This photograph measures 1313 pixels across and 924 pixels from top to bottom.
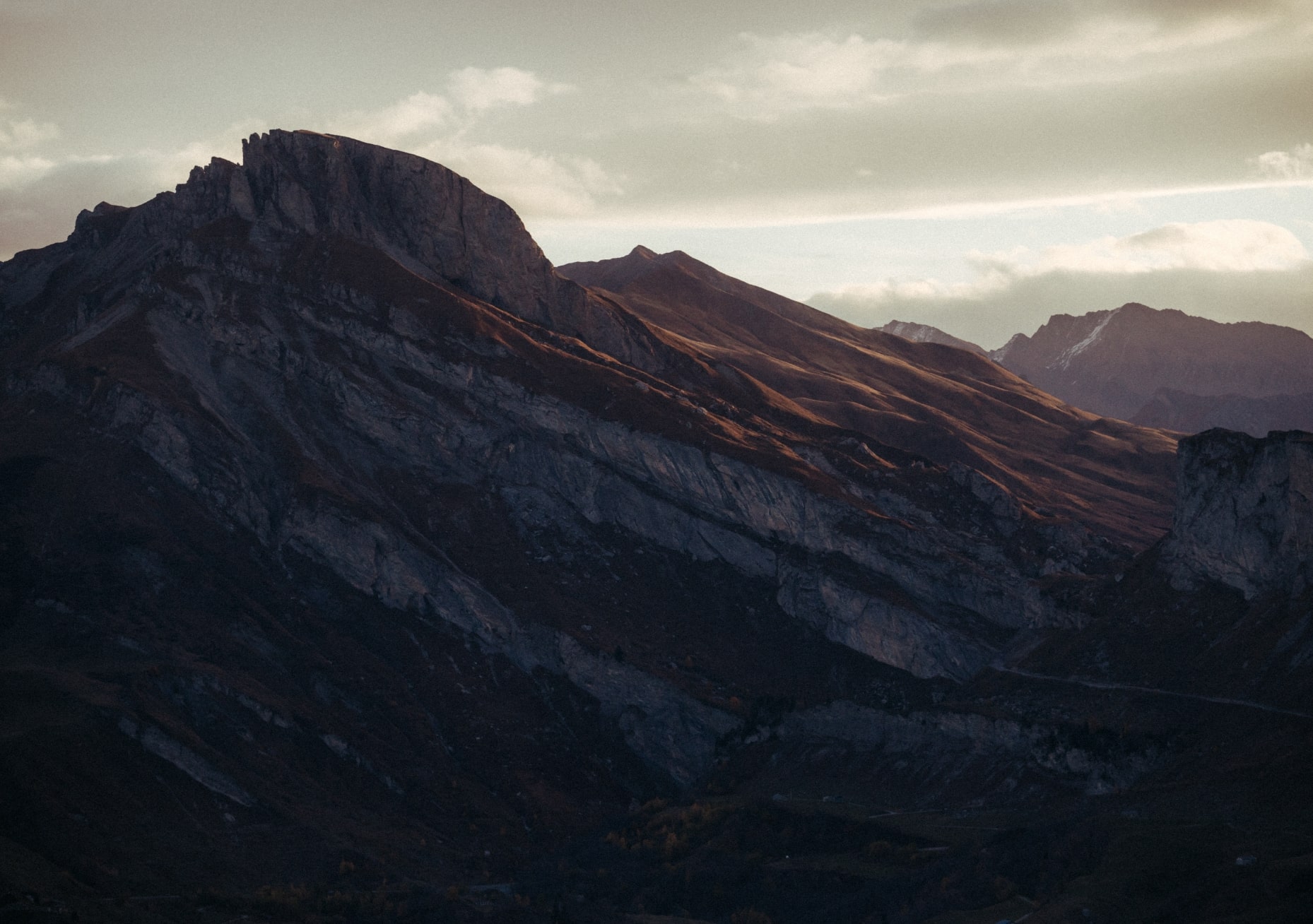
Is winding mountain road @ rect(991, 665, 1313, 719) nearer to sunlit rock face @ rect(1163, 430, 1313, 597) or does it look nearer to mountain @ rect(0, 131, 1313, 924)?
mountain @ rect(0, 131, 1313, 924)

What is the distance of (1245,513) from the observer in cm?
16075

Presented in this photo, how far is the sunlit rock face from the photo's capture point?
154 meters

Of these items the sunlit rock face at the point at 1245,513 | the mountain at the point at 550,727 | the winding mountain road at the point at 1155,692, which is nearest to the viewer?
the mountain at the point at 550,727

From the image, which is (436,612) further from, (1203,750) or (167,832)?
(1203,750)

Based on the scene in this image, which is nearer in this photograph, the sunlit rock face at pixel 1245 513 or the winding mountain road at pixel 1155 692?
the winding mountain road at pixel 1155 692

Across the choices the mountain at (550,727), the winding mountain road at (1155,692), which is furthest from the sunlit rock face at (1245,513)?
the winding mountain road at (1155,692)

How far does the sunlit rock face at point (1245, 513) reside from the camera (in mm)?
154000

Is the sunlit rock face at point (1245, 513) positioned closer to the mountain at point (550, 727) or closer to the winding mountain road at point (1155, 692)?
the mountain at point (550, 727)

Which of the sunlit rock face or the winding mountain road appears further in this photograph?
the sunlit rock face

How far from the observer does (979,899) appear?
406ft

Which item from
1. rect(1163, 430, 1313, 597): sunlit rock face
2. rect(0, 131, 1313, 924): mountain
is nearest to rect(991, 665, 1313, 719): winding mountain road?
rect(0, 131, 1313, 924): mountain

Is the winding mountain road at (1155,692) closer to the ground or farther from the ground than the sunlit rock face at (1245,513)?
closer to the ground

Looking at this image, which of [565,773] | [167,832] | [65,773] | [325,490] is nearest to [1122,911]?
[565,773]

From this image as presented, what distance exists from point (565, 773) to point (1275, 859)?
8684 centimetres
